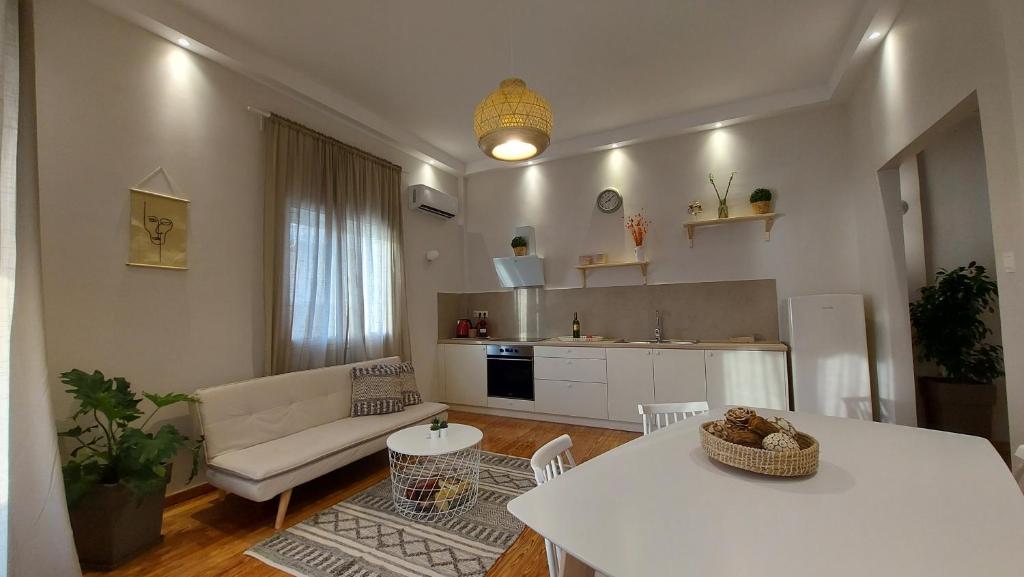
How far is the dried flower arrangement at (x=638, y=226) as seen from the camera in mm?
4469

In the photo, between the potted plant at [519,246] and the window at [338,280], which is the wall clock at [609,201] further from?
the window at [338,280]

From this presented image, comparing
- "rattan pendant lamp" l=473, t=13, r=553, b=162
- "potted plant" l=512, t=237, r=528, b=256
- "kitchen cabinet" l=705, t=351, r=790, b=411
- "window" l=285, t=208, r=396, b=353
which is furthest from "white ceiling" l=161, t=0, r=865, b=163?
"kitchen cabinet" l=705, t=351, r=790, b=411

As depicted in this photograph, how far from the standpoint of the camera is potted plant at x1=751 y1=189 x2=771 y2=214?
3918mm

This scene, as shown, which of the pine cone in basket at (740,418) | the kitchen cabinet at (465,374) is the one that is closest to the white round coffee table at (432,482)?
the pine cone in basket at (740,418)

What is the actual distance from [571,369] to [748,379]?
1.60 m

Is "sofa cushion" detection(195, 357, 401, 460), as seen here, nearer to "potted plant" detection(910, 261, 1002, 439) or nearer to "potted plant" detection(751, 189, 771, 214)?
"potted plant" detection(751, 189, 771, 214)

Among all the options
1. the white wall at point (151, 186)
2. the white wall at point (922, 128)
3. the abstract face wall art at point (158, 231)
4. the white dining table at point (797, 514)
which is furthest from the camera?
the abstract face wall art at point (158, 231)

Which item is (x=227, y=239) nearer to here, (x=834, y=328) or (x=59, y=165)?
(x=59, y=165)

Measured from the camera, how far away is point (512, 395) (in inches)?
182

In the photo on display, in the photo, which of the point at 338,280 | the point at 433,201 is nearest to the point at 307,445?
the point at 338,280

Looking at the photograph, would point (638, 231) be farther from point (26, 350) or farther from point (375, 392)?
point (26, 350)

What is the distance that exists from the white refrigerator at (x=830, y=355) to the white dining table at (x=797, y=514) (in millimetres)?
2236

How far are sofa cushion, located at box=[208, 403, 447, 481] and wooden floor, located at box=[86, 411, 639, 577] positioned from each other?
0.34 metres

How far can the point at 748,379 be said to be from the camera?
3.62 meters
